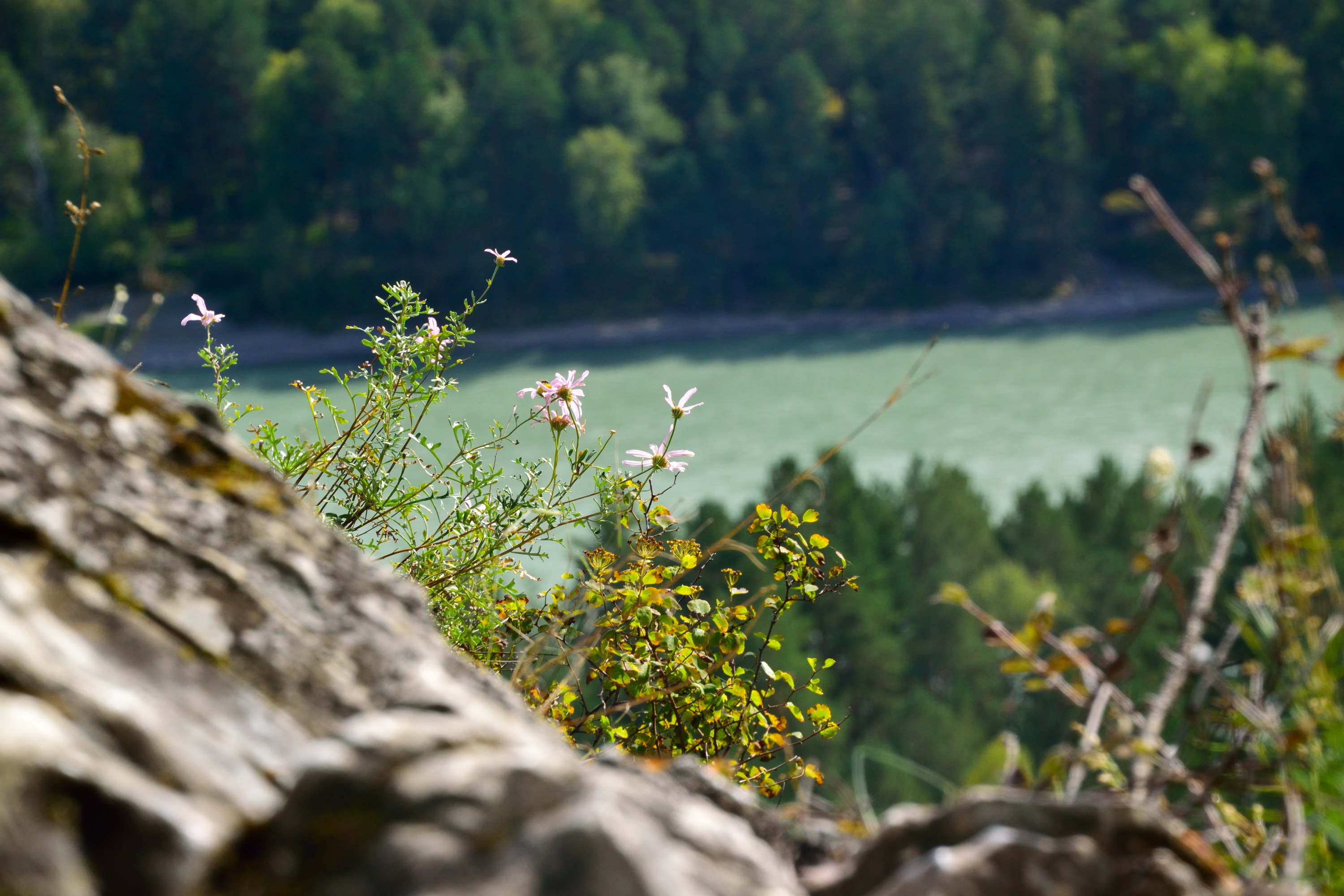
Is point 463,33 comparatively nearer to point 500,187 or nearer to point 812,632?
point 500,187

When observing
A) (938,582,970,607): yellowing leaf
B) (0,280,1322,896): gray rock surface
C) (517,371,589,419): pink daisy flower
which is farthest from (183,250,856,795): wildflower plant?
(938,582,970,607): yellowing leaf

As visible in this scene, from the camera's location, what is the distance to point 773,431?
1156 inches

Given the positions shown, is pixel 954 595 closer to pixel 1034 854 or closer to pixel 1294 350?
pixel 1034 854

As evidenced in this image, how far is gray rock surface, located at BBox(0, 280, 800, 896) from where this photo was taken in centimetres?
89

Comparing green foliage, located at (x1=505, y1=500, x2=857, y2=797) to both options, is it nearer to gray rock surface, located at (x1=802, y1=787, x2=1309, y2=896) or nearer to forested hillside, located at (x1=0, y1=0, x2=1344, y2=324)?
gray rock surface, located at (x1=802, y1=787, x2=1309, y2=896)

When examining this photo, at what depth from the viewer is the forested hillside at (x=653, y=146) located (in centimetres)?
4438

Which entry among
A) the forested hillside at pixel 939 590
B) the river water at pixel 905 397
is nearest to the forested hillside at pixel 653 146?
the river water at pixel 905 397

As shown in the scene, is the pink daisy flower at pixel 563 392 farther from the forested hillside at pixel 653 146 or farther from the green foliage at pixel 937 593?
the forested hillside at pixel 653 146

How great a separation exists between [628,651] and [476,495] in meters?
0.66

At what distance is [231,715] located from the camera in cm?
107

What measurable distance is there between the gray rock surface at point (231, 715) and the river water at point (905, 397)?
1749 cm

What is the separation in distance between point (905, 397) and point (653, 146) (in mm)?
19641

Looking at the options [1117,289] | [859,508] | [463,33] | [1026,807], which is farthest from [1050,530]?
[463,33]

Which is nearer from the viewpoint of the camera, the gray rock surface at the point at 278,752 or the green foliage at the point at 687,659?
the gray rock surface at the point at 278,752
